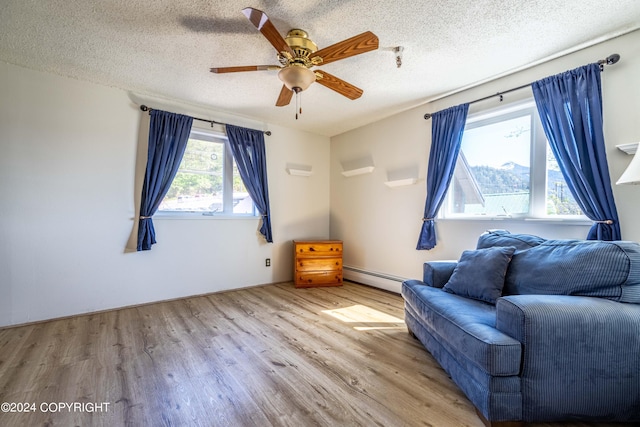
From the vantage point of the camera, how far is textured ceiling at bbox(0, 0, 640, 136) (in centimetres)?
178

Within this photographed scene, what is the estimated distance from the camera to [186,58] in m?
2.38

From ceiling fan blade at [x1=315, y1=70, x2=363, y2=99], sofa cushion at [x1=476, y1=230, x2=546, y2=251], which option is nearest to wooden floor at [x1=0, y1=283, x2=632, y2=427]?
sofa cushion at [x1=476, y1=230, x2=546, y2=251]

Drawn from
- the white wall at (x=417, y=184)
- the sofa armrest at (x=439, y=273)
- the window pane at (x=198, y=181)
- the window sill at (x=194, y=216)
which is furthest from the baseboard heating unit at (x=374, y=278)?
the window pane at (x=198, y=181)

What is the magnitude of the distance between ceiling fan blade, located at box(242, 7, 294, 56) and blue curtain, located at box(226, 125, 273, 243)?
204 centimetres

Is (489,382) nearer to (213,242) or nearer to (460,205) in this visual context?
(460,205)

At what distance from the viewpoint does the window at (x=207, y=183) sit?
340 cm

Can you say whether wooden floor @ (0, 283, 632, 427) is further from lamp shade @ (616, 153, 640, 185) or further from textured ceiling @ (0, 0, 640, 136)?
textured ceiling @ (0, 0, 640, 136)

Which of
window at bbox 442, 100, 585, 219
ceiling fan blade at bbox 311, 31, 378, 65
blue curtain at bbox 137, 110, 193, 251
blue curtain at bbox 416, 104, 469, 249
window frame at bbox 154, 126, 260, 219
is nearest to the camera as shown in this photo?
ceiling fan blade at bbox 311, 31, 378, 65

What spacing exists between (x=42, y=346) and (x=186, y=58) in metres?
2.63

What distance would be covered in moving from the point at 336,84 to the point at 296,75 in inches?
18.0

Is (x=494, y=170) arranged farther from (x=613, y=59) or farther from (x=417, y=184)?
(x=613, y=59)

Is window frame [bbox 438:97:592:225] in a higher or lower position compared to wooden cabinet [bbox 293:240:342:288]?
higher

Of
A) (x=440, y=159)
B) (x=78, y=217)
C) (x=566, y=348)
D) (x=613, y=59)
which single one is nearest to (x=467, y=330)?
(x=566, y=348)

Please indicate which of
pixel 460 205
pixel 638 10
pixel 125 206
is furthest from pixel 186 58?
pixel 638 10
